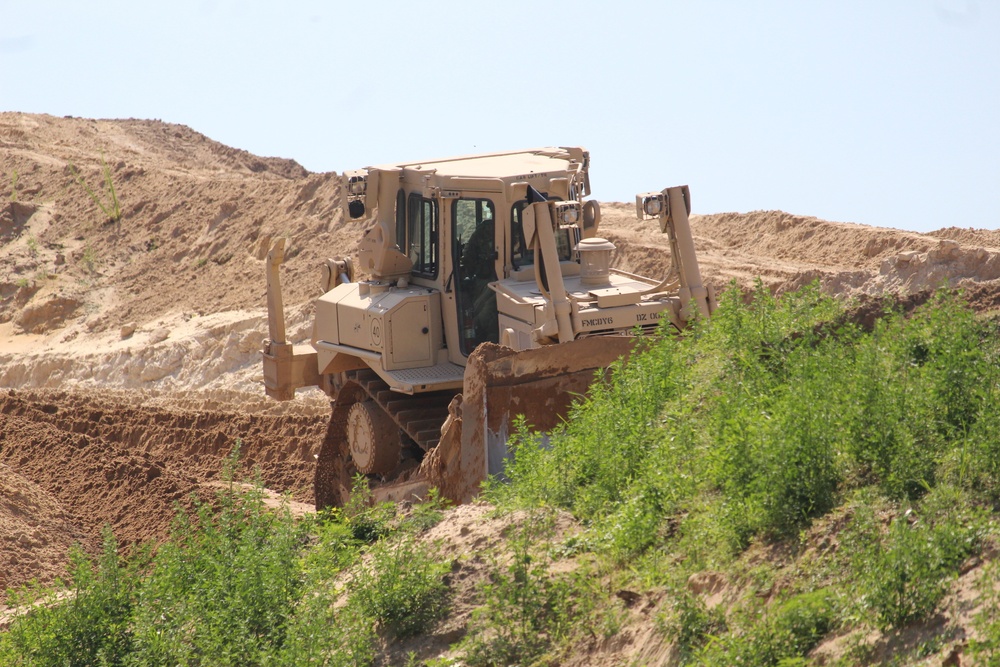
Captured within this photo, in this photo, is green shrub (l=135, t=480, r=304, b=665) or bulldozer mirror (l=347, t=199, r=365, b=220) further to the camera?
bulldozer mirror (l=347, t=199, r=365, b=220)

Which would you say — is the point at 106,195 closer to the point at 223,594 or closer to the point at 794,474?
the point at 223,594

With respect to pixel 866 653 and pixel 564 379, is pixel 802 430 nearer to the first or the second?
pixel 866 653

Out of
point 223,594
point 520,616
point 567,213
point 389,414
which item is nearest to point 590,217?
point 567,213

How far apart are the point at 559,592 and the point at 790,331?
8.33ft

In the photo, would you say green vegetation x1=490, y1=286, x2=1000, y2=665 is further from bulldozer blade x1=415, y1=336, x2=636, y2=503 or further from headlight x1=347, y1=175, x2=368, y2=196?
headlight x1=347, y1=175, x2=368, y2=196

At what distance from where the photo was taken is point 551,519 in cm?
623

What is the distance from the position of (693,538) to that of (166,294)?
58.9 ft

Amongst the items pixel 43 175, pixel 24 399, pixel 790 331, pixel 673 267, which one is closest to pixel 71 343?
pixel 24 399

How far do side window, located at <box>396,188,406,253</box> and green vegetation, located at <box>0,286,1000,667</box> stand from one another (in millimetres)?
3068

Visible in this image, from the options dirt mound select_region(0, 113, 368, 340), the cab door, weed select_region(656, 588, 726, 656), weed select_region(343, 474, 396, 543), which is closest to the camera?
weed select_region(656, 588, 726, 656)

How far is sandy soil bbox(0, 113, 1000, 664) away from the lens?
38.5ft

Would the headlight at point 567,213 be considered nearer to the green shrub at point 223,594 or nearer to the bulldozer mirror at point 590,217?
the bulldozer mirror at point 590,217

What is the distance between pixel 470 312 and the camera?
31.6ft

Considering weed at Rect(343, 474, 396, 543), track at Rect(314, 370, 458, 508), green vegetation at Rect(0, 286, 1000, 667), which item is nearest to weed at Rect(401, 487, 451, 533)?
green vegetation at Rect(0, 286, 1000, 667)
